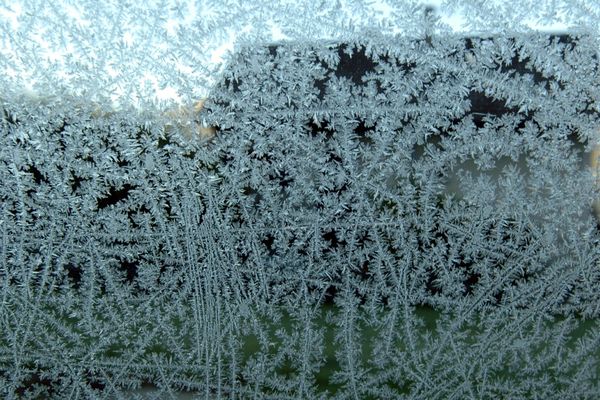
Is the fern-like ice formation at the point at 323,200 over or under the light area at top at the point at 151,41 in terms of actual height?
under

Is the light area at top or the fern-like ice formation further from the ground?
the light area at top

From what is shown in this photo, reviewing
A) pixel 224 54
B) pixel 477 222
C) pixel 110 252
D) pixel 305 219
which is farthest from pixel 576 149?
pixel 110 252

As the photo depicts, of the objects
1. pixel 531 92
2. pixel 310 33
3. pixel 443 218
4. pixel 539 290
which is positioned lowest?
pixel 539 290

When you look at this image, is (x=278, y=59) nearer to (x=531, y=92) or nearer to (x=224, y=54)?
(x=224, y=54)

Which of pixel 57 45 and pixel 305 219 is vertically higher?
pixel 57 45

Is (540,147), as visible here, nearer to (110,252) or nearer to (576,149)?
(576,149)

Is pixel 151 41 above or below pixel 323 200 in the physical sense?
above

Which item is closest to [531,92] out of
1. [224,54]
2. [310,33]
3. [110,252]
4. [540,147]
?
[540,147]
